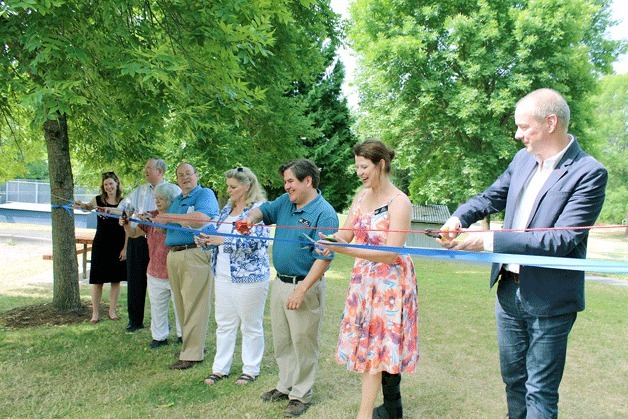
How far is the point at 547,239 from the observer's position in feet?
8.64

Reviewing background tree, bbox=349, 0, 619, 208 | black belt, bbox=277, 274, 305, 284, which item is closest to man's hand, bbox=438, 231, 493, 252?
black belt, bbox=277, 274, 305, 284

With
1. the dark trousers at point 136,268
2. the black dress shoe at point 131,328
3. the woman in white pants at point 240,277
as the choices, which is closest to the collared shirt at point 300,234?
the woman in white pants at point 240,277

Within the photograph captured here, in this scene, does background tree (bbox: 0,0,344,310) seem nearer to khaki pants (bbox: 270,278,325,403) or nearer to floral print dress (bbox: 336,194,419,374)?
khaki pants (bbox: 270,278,325,403)

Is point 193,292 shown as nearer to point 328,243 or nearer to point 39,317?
point 328,243

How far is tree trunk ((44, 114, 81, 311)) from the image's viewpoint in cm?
743

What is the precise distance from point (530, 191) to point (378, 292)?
1.17 meters

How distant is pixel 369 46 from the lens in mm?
23000

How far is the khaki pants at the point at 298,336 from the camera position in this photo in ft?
13.9

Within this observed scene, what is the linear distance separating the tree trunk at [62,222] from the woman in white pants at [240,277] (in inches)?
134

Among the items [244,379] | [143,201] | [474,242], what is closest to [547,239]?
[474,242]

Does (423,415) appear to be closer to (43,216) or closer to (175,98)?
(175,98)

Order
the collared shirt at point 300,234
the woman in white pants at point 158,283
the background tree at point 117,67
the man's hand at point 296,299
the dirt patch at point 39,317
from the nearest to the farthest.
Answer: the man's hand at point 296,299, the collared shirt at point 300,234, the background tree at point 117,67, the woman in white pants at point 158,283, the dirt patch at point 39,317

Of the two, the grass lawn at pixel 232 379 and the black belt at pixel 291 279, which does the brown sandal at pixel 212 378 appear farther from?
the black belt at pixel 291 279

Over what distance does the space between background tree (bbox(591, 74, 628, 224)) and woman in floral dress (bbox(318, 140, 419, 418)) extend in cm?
3812
